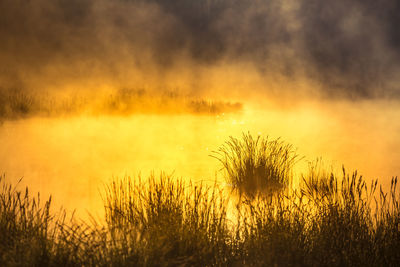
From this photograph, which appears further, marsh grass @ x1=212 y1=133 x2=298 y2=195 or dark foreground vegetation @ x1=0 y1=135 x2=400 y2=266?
marsh grass @ x1=212 y1=133 x2=298 y2=195

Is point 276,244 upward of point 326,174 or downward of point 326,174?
downward

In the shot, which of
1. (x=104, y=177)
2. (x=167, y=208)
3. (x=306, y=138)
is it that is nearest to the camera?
(x=167, y=208)

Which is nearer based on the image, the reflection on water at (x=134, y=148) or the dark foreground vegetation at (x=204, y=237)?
the dark foreground vegetation at (x=204, y=237)

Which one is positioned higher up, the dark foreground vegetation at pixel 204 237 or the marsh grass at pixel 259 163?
the marsh grass at pixel 259 163

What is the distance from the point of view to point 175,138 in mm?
12477

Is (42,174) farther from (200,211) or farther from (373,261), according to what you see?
(373,261)

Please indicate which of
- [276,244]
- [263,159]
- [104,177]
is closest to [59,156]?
[104,177]

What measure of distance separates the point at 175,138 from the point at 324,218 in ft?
28.4

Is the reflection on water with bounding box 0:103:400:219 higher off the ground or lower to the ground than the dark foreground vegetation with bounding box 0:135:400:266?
higher

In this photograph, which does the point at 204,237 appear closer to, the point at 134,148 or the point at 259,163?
the point at 259,163

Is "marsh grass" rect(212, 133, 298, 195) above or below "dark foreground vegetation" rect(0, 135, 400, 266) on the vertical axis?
above

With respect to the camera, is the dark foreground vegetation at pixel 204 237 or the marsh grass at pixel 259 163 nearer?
the dark foreground vegetation at pixel 204 237

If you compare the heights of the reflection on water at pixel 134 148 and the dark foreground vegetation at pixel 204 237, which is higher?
the reflection on water at pixel 134 148

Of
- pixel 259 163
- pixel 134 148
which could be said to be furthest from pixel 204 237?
pixel 134 148
